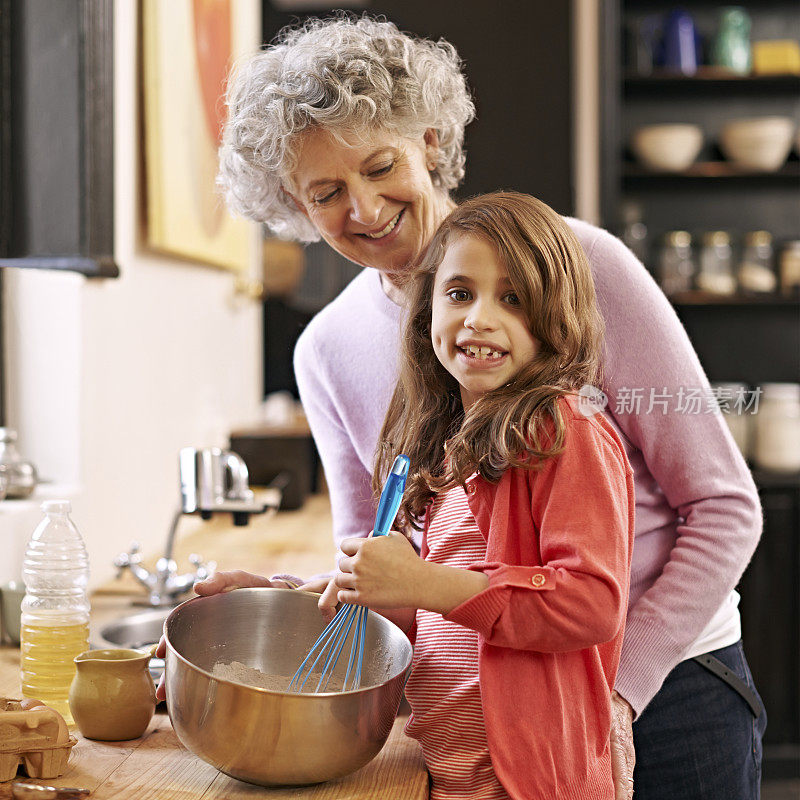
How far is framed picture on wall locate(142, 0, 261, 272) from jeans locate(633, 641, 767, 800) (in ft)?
4.26

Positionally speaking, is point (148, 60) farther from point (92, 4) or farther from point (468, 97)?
point (468, 97)

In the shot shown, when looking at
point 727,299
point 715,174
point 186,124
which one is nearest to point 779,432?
point 727,299

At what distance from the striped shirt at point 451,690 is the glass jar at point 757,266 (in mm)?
2945

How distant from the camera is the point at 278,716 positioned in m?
0.90

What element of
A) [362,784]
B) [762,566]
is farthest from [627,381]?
[762,566]

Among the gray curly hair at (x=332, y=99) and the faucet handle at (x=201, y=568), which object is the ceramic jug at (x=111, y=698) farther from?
the faucet handle at (x=201, y=568)

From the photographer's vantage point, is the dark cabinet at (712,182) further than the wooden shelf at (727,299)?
Yes

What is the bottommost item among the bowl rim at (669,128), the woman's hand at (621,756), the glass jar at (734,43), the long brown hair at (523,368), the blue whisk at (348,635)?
the woman's hand at (621,756)

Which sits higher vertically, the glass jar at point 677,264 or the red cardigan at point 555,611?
the glass jar at point 677,264

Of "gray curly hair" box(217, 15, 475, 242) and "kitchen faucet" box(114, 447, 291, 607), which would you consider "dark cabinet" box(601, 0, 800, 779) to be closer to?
"kitchen faucet" box(114, 447, 291, 607)

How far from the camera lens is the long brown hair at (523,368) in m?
0.98

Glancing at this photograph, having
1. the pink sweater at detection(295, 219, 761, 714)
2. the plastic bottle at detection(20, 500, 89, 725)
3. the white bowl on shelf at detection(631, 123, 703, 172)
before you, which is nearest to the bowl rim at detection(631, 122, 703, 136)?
the white bowl on shelf at detection(631, 123, 703, 172)

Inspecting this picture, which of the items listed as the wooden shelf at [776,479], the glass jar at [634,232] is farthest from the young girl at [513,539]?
the glass jar at [634,232]

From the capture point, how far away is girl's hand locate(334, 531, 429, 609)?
0.92 meters
